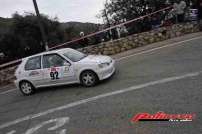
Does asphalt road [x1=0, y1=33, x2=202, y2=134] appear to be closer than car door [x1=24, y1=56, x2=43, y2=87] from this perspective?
Yes

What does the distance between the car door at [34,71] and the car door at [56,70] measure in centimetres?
21

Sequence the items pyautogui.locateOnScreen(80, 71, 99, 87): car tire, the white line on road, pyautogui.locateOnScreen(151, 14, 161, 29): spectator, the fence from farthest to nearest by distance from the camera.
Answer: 1. pyautogui.locateOnScreen(151, 14, 161, 29): spectator
2. the fence
3. pyautogui.locateOnScreen(80, 71, 99, 87): car tire
4. the white line on road

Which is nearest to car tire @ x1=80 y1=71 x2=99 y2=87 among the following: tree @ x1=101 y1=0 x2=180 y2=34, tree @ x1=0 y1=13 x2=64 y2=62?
tree @ x1=101 y1=0 x2=180 y2=34

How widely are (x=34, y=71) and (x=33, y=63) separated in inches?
14.2

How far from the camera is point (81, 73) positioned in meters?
11.6

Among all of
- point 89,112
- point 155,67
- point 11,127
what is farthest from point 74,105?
point 155,67

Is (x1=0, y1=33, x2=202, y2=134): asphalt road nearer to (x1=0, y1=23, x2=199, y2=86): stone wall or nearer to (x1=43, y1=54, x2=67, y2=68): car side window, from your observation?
(x1=43, y1=54, x2=67, y2=68): car side window

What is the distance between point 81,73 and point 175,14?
29.3ft

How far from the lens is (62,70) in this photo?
39.0ft

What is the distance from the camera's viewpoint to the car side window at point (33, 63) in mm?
12492

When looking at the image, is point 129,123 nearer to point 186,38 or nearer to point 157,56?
point 157,56

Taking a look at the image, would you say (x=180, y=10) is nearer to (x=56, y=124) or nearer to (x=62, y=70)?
(x=62, y=70)

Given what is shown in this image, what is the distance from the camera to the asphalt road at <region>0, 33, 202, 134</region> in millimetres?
7465

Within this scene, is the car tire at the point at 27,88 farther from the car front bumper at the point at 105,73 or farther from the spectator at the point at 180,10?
the spectator at the point at 180,10
